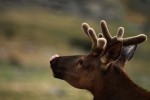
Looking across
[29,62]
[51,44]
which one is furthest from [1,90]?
[51,44]

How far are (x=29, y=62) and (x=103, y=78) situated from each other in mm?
→ 22347

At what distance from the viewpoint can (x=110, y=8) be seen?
153 ft

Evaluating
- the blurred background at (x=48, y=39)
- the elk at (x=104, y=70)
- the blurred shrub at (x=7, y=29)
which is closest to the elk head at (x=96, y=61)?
the elk at (x=104, y=70)

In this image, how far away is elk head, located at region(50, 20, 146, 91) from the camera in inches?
384

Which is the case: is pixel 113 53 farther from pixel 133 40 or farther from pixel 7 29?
pixel 7 29

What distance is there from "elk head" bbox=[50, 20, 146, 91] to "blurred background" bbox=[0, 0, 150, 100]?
1162cm

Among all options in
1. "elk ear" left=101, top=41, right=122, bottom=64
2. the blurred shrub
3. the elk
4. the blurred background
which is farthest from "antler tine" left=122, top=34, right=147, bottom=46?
the blurred shrub

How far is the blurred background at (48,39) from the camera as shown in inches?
1004

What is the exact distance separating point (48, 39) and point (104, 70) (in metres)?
27.2

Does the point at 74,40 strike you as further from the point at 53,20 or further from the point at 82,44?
the point at 53,20

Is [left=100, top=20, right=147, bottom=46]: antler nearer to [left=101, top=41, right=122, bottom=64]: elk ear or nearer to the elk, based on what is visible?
the elk

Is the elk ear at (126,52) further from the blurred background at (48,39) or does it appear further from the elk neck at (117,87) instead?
the blurred background at (48,39)

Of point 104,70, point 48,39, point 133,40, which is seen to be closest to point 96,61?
point 104,70

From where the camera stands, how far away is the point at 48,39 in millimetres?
36906
